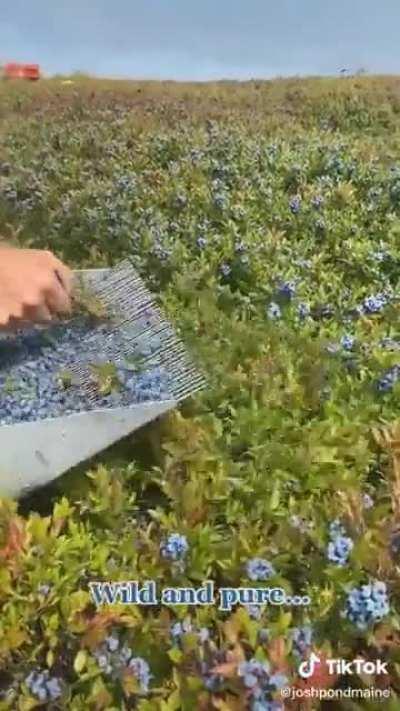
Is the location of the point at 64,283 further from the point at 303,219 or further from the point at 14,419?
the point at 303,219

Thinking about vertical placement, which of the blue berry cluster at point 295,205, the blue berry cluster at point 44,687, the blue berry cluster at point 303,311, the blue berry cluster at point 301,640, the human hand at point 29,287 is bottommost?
the blue berry cluster at point 44,687

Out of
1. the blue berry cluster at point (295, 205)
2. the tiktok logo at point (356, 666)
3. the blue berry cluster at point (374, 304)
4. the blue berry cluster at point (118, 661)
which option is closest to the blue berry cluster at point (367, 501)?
the tiktok logo at point (356, 666)

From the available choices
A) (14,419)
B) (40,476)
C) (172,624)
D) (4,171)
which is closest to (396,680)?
(172,624)

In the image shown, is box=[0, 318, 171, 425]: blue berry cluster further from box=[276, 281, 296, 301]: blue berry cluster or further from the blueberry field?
box=[276, 281, 296, 301]: blue berry cluster

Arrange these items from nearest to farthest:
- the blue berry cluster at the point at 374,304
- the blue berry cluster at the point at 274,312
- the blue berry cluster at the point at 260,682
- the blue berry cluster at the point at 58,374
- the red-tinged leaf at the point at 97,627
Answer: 1. the blue berry cluster at the point at 260,682
2. the red-tinged leaf at the point at 97,627
3. the blue berry cluster at the point at 58,374
4. the blue berry cluster at the point at 274,312
5. the blue berry cluster at the point at 374,304

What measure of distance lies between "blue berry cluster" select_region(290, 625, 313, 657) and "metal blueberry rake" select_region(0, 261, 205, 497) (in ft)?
1.21

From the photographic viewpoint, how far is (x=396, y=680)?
1.36 m

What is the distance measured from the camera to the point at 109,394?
64.5 inches

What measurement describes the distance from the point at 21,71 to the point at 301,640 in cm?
108

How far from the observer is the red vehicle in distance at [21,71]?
6.12 feet

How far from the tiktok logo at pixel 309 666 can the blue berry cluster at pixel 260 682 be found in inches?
1.7

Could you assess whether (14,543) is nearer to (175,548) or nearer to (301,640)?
(175,548)

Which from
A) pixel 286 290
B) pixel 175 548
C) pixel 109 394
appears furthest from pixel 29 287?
pixel 286 290

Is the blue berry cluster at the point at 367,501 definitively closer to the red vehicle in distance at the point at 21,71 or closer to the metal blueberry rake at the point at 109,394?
the metal blueberry rake at the point at 109,394
